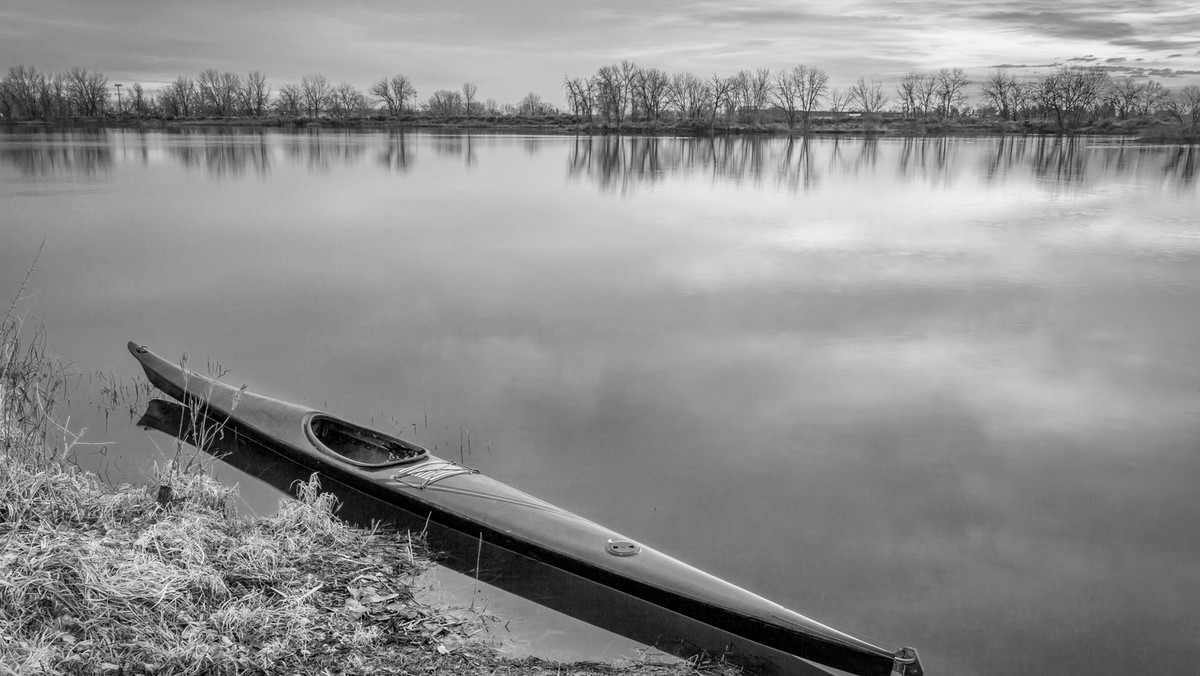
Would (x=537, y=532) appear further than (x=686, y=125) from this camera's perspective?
No

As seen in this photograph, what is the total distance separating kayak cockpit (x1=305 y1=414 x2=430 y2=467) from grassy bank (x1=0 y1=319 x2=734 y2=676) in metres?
0.75

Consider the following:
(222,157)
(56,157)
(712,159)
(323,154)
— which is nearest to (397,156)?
(323,154)

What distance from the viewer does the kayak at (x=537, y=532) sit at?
→ 4.03m

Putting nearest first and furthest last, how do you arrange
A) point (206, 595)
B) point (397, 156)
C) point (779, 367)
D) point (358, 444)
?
point (206, 595)
point (358, 444)
point (779, 367)
point (397, 156)

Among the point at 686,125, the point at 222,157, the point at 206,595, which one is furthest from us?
the point at 686,125

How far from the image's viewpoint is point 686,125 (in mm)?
81625

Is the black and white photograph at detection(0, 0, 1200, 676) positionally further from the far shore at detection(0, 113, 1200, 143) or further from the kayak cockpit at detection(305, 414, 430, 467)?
the far shore at detection(0, 113, 1200, 143)

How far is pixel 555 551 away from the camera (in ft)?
15.7

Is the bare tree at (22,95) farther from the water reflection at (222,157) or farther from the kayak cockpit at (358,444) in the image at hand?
the kayak cockpit at (358,444)

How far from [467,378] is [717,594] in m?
4.80

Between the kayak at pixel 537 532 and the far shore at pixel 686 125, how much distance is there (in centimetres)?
6922

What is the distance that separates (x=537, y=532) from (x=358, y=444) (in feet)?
6.98

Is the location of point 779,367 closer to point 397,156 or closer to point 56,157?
point 397,156

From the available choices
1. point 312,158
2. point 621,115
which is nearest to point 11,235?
point 312,158
